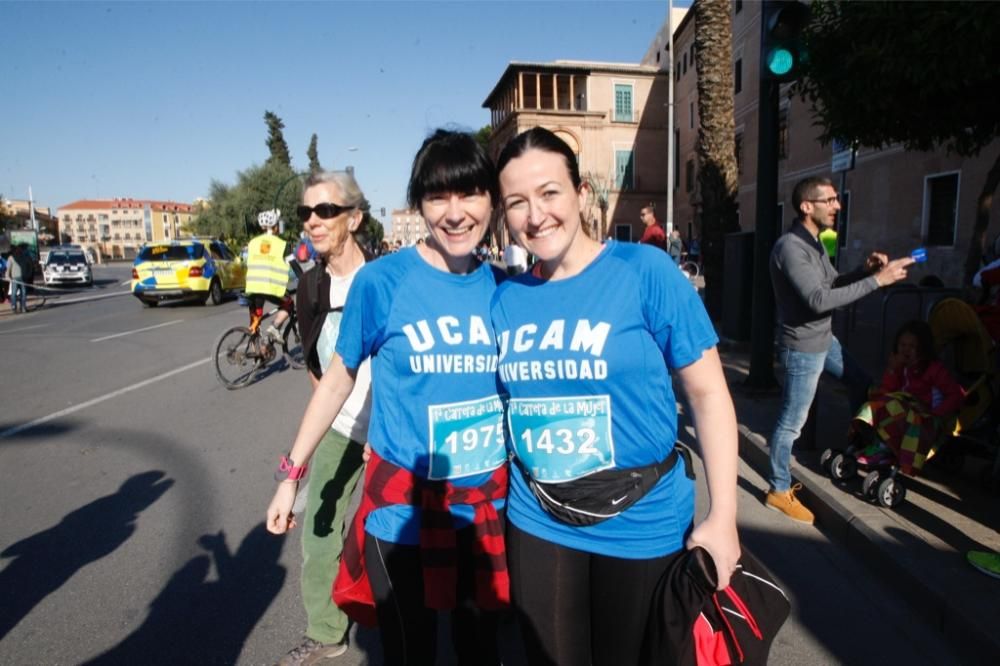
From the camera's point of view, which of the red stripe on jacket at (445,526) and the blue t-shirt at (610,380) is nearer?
the blue t-shirt at (610,380)

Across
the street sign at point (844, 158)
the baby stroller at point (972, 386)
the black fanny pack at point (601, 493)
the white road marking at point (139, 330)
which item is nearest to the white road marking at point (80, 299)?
the white road marking at point (139, 330)

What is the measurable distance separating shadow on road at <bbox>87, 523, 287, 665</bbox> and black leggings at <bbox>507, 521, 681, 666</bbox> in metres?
1.62

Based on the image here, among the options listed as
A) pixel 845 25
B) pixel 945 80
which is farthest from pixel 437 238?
pixel 845 25

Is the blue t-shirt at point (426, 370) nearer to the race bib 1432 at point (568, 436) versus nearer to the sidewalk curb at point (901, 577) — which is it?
the race bib 1432 at point (568, 436)

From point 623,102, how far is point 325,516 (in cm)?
4827

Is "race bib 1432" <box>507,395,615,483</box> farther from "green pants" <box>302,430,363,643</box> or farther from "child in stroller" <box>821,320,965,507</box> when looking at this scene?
"child in stroller" <box>821,320,965,507</box>

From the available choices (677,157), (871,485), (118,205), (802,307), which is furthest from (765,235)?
(118,205)

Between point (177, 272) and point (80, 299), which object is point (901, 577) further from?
point (80, 299)

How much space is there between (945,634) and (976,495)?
1587 millimetres

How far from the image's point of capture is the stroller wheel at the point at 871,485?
12.6 ft

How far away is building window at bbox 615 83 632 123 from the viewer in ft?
152

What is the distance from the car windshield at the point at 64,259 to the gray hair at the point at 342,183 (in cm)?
3258

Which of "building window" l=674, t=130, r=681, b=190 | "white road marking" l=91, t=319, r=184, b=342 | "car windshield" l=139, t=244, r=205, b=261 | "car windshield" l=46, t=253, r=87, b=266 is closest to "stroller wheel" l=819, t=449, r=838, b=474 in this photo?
"white road marking" l=91, t=319, r=184, b=342

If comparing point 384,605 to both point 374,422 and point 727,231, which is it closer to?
point 374,422
